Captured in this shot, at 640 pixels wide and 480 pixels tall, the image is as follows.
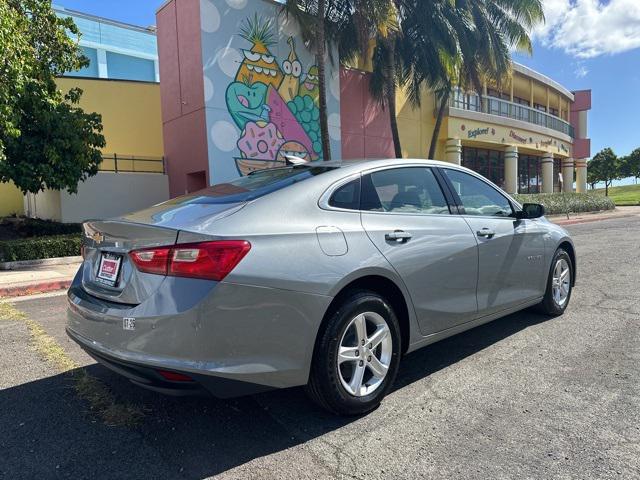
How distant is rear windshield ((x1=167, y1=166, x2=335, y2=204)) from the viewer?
3.04 meters

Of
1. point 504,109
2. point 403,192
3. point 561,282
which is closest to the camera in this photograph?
point 403,192

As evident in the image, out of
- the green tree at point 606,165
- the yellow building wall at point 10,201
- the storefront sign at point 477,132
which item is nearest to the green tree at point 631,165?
the green tree at point 606,165

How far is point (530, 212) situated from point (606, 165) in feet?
241

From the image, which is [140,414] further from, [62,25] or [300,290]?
[62,25]

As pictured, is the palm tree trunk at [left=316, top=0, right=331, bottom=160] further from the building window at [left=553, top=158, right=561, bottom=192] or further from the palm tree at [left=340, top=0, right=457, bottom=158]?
the building window at [left=553, top=158, right=561, bottom=192]

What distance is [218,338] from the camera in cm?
243

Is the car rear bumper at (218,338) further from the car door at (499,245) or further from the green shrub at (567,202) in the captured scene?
the green shrub at (567,202)

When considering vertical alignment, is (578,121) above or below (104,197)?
above

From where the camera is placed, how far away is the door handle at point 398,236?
125 inches

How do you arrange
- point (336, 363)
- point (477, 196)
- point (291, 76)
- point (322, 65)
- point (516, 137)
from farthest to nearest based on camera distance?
point (516, 137) → point (291, 76) → point (322, 65) → point (477, 196) → point (336, 363)

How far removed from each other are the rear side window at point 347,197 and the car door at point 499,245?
1086 mm

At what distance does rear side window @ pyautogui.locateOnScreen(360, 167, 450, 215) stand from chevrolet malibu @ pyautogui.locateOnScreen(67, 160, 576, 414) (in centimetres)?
1

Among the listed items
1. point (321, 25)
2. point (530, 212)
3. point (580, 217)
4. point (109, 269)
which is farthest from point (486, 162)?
point (109, 269)

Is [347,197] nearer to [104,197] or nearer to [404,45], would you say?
[104,197]
